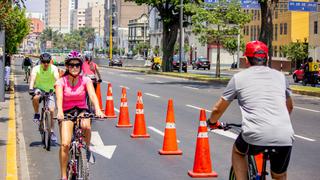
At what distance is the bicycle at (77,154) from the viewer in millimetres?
6609

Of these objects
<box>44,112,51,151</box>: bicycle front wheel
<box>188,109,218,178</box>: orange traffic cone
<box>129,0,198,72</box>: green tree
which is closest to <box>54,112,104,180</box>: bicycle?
<box>188,109,218,178</box>: orange traffic cone

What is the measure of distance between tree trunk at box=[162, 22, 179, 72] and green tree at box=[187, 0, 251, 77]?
490 inches

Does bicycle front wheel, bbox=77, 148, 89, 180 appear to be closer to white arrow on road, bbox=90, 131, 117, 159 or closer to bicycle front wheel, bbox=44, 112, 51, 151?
white arrow on road, bbox=90, 131, 117, 159

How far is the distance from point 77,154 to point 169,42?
49.0 meters

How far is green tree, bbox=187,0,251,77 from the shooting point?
40728 millimetres

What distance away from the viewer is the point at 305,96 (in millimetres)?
27000

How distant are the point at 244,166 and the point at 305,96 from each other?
2247 centimetres

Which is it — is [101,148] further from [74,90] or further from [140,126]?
[74,90]

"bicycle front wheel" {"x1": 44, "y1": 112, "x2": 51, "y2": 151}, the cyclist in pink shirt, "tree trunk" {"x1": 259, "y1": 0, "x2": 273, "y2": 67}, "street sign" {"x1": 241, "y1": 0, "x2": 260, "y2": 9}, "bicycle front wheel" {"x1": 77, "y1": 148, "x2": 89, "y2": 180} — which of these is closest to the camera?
"bicycle front wheel" {"x1": 77, "y1": 148, "x2": 89, "y2": 180}

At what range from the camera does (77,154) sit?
6.79 meters

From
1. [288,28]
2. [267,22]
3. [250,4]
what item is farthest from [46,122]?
[288,28]

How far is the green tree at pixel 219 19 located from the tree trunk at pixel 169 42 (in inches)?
490

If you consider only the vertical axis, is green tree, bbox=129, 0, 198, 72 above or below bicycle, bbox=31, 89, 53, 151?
above

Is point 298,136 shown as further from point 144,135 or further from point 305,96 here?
point 305,96
